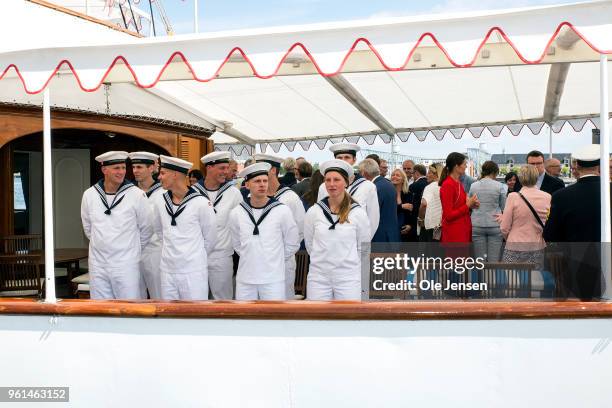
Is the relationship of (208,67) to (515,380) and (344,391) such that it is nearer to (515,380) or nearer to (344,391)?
(344,391)

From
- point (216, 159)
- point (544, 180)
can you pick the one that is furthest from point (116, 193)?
point (544, 180)

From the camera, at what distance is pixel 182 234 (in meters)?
4.19

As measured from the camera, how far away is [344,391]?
3348mm

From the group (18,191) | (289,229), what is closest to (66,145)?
(18,191)

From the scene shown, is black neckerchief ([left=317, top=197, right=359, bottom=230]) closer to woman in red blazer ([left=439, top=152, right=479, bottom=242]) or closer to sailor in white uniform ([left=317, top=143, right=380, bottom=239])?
sailor in white uniform ([left=317, top=143, right=380, bottom=239])

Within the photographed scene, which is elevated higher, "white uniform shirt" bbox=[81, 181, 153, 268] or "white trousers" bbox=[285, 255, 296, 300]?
"white uniform shirt" bbox=[81, 181, 153, 268]

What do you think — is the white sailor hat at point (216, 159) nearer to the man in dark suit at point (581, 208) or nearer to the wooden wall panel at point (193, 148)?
the man in dark suit at point (581, 208)

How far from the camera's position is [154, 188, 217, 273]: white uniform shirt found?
4.19 metres

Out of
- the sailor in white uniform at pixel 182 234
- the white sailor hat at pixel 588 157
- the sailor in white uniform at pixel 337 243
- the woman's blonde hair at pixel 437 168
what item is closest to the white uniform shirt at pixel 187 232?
the sailor in white uniform at pixel 182 234

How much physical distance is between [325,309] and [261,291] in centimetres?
80

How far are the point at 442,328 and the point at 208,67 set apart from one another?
1862mm

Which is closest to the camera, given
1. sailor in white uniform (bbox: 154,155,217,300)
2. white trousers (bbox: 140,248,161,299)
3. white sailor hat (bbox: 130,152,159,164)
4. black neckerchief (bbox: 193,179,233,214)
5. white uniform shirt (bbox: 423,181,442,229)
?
sailor in white uniform (bbox: 154,155,217,300)

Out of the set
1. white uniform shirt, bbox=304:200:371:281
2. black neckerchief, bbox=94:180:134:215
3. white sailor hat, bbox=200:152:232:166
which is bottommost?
white uniform shirt, bbox=304:200:371:281

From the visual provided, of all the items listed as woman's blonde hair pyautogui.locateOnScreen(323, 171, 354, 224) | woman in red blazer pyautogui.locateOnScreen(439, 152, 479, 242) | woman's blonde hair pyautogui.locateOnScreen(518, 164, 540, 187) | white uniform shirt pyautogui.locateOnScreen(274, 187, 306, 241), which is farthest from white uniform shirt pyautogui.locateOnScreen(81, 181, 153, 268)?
woman's blonde hair pyautogui.locateOnScreen(518, 164, 540, 187)
